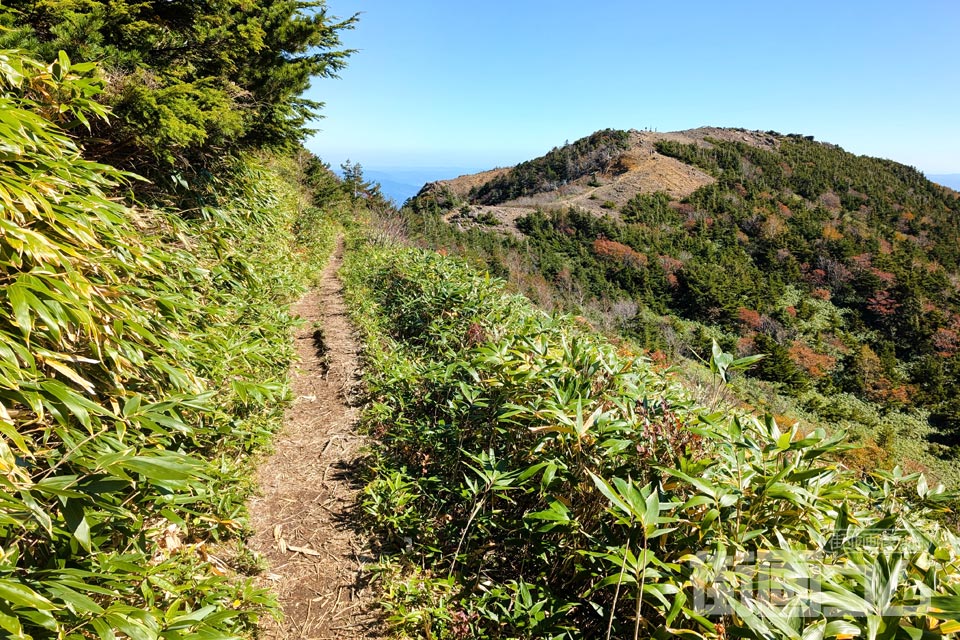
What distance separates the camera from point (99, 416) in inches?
65.4

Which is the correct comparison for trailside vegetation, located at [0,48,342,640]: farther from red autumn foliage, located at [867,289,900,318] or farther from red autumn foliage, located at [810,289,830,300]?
red autumn foliage, located at [810,289,830,300]

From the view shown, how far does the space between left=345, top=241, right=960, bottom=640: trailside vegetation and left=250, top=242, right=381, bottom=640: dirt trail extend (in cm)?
20

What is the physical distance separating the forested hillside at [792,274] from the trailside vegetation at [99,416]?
47.8ft

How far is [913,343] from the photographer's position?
67.0ft

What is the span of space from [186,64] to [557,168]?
1450 inches

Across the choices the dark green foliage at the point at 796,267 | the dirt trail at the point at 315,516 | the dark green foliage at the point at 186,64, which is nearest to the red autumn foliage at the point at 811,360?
the dark green foliage at the point at 796,267

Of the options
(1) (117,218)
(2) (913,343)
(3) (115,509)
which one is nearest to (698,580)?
(3) (115,509)

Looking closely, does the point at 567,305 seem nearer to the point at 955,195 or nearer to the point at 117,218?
the point at 117,218

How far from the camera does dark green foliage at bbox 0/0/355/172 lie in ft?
10.1

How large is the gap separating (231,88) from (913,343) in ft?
93.2

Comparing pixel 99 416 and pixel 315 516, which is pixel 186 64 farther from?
pixel 315 516
